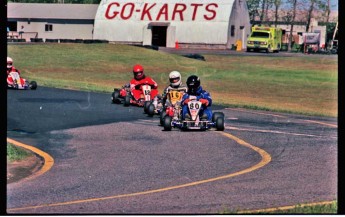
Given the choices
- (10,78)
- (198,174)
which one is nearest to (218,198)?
(198,174)

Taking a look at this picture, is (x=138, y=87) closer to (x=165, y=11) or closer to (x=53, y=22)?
(x=165, y=11)

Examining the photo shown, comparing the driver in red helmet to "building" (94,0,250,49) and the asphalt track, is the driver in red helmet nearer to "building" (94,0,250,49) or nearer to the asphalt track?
the asphalt track

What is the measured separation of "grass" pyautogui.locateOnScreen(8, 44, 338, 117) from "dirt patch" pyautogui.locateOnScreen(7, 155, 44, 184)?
44.0 ft

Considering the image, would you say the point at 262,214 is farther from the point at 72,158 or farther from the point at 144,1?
the point at 144,1

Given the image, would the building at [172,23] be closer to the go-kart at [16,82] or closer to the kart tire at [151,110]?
the go-kart at [16,82]

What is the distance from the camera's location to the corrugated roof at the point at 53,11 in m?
86.8

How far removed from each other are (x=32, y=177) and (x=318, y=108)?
19279 millimetres

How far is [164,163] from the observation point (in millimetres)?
13578

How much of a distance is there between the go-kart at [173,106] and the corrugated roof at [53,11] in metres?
67.4

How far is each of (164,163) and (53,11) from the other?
76446mm

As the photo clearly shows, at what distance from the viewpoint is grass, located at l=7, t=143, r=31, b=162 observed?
44.8 feet

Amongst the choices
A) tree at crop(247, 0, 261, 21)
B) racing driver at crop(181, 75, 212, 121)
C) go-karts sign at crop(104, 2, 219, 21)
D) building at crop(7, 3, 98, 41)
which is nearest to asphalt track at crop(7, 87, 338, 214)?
racing driver at crop(181, 75, 212, 121)

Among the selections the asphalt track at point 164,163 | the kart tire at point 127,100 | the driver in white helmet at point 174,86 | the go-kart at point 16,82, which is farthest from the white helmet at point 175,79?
the go-kart at point 16,82

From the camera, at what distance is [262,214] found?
853 centimetres
